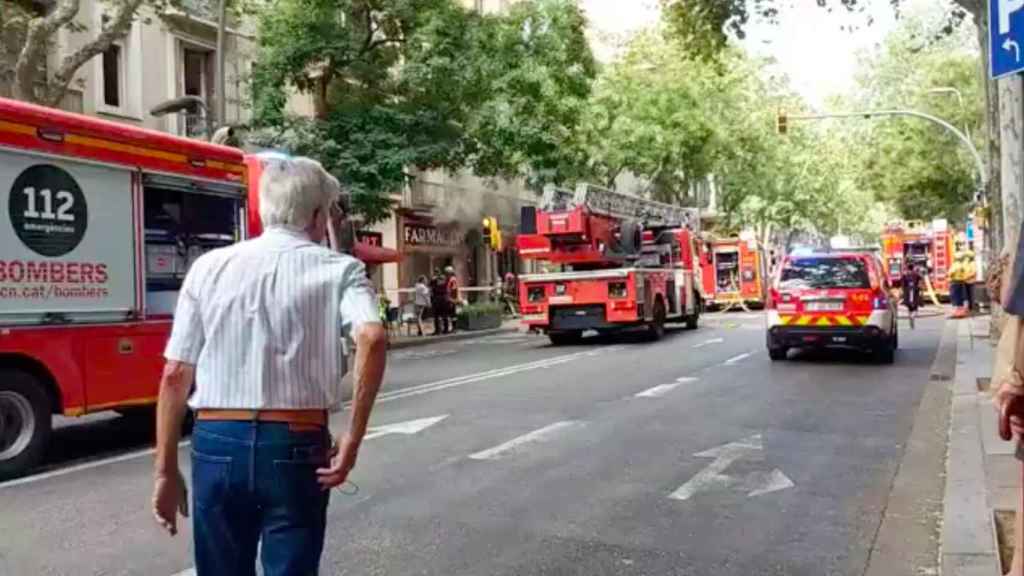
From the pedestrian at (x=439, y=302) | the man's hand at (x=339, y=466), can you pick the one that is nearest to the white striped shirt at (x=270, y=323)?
the man's hand at (x=339, y=466)

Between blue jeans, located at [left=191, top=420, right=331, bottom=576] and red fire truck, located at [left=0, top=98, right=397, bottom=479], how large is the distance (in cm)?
587

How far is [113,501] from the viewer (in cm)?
729

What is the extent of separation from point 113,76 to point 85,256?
15204 mm

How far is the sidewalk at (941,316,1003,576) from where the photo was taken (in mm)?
5312

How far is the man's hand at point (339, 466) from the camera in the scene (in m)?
3.05

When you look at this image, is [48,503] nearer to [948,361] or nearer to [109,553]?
[109,553]

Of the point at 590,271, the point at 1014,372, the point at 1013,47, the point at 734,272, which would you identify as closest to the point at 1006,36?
the point at 1013,47

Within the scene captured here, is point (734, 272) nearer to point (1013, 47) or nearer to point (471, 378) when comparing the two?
point (471, 378)

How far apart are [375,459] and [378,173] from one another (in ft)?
44.4

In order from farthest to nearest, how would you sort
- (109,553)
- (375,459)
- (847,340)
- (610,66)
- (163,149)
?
1. (610,66)
2. (847,340)
3. (163,149)
4. (375,459)
5. (109,553)

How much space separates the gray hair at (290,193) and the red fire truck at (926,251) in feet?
119

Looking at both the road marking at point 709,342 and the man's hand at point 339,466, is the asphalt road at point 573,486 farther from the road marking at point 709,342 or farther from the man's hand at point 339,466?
the road marking at point 709,342

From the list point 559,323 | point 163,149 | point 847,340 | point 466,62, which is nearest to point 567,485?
point 163,149

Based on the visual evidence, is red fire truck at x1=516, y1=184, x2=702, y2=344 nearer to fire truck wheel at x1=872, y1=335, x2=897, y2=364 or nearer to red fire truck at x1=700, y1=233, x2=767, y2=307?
fire truck wheel at x1=872, y1=335, x2=897, y2=364
